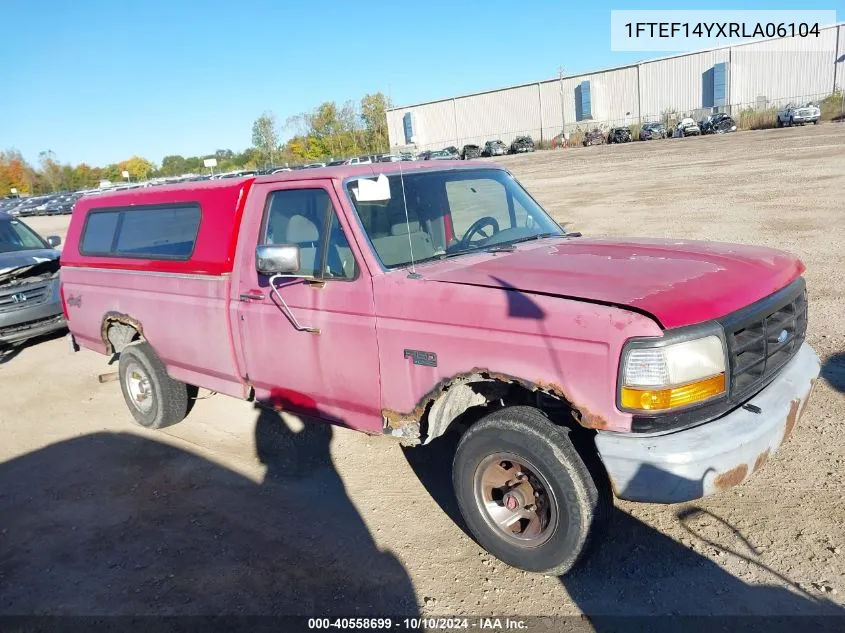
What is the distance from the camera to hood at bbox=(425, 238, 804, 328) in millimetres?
2754

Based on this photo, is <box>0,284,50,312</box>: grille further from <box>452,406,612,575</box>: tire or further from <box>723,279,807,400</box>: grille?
<box>723,279,807,400</box>: grille

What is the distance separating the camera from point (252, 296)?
4.19 m

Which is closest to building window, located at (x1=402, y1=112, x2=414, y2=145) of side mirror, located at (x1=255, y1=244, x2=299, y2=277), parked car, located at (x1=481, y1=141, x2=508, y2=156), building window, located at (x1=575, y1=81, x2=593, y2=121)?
parked car, located at (x1=481, y1=141, x2=508, y2=156)

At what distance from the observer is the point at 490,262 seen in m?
3.57

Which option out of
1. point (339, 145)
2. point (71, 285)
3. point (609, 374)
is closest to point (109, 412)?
point (71, 285)

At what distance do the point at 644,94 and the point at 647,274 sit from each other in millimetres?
67403

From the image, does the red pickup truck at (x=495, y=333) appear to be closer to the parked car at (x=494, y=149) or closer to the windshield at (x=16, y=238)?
the windshield at (x=16, y=238)

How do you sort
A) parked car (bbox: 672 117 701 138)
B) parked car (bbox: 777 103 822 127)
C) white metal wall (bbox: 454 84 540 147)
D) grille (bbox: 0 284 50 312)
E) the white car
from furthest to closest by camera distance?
white metal wall (bbox: 454 84 540 147)
parked car (bbox: 672 117 701 138)
parked car (bbox: 777 103 822 127)
grille (bbox: 0 284 50 312)
the white car

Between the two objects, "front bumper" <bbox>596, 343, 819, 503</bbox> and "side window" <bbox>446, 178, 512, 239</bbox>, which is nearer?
"front bumper" <bbox>596, 343, 819, 503</bbox>

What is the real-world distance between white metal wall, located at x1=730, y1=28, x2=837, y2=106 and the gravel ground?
5867cm

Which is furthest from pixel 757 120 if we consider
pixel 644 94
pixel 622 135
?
pixel 644 94

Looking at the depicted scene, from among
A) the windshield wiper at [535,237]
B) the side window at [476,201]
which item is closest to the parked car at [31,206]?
the side window at [476,201]

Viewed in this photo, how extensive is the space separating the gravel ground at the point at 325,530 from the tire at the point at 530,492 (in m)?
0.17

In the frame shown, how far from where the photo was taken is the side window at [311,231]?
12.3 ft
